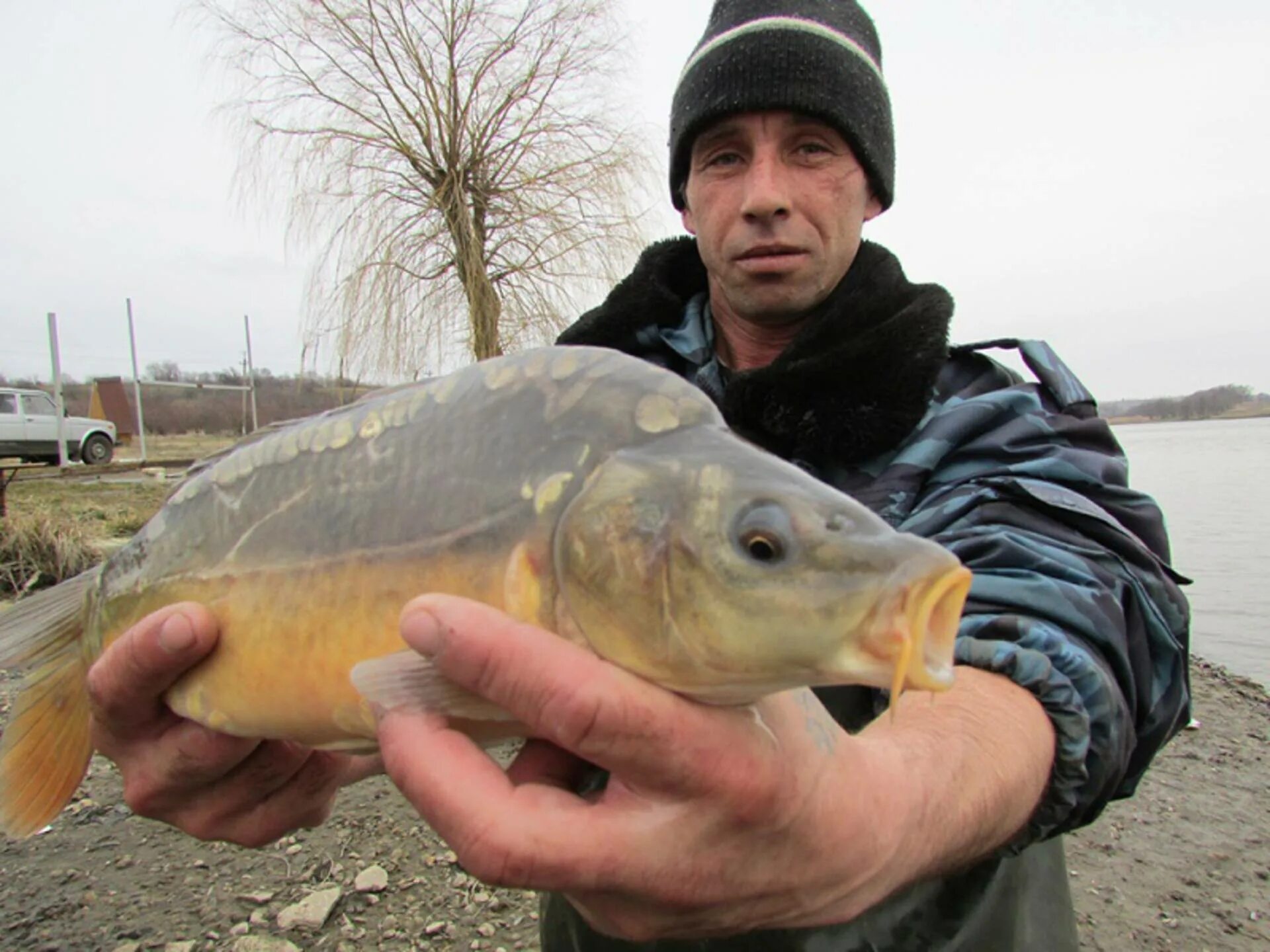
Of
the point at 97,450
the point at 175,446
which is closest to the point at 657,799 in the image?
the point at 97,450

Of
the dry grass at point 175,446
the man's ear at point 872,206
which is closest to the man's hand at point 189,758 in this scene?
the man's ear at point 872,206

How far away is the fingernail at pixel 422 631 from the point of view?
0.91 m

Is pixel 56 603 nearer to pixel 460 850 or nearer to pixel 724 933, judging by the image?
pixel 460 850

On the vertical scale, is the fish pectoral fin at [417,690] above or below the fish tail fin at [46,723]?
above

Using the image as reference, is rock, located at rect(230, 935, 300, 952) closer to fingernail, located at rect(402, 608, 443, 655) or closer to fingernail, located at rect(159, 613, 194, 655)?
fingernail, located at rect(159, 613, 194, 655)

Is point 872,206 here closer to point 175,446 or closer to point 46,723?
point 46,723

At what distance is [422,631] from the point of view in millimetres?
914

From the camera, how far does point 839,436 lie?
1.79m

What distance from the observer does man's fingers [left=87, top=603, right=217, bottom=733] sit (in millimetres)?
1347

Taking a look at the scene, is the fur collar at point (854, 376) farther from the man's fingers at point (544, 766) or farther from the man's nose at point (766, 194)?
the man's fingers at point (544, 766)

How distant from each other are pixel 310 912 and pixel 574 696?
2.36 m

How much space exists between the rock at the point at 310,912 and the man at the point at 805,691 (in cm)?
110

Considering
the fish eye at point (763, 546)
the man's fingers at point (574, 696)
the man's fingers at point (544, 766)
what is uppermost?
the fish eye at point (763, 546)

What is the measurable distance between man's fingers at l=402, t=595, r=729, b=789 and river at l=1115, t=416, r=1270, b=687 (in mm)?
4378
